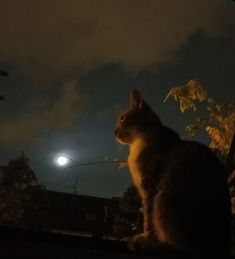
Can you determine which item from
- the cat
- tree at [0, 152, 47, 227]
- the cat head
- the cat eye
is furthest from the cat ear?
tree at [0, 152, 47, 227]

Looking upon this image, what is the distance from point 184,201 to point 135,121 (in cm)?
163

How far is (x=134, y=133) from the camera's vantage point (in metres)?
5.25

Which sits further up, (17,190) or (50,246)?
(17,190)

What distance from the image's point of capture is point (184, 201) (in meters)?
3.85

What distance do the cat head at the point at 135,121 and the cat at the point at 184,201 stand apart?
68cm

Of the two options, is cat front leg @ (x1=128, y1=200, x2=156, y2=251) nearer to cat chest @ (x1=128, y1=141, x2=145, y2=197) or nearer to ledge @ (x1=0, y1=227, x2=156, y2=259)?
cat chest @ (x1=128, y1=141, x2=145, y2=197)

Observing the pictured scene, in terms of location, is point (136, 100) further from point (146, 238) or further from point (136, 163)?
point (146, 238)

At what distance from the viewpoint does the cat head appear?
17.2 feet

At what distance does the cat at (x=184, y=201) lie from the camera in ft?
12.5

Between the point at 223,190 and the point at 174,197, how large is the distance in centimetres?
47

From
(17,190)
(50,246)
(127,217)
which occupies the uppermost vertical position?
(17,190)

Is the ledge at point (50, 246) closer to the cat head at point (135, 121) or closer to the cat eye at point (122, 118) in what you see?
the cat head at point (135, 121)

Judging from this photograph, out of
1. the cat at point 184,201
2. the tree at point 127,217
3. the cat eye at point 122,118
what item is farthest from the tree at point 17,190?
the cat at point 184,201

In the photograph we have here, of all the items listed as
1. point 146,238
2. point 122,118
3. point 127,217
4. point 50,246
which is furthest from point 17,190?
point 50,246
